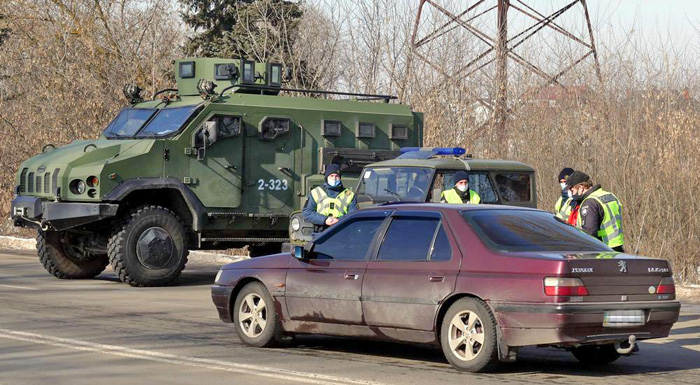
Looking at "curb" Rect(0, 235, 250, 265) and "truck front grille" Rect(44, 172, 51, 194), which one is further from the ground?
"truck front grille" Rect(44, 172, 51, 194)

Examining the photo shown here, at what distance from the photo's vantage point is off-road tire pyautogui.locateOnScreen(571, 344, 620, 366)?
916 cm

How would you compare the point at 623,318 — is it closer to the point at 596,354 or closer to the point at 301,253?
the point at 596,354

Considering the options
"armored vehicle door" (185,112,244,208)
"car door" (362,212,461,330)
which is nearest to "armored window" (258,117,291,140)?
"armored vehicle door" (185,112,244,208)

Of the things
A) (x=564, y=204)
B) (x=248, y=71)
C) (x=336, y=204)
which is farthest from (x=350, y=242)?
(x=248, y=71)

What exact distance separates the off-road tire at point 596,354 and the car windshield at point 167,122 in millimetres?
8444

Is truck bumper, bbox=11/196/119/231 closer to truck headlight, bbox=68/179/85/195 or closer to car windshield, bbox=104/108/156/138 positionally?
truck headlight, bbox=68/179/85/195

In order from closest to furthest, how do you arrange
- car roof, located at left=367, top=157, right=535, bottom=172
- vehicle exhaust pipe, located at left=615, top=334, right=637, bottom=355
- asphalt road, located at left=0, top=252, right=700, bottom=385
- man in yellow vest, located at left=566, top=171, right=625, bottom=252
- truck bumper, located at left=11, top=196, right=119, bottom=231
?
asphalt road, located at left=0, top=252, right=700, bottom=385
vehicle exhaust pipe, located at left=615, top=334, right=637, bottom=355
man in yellow vest, located at left=566, top=171, right=625, bottom=252
car roof, located at left=367, top=157, right=535, bottom=172
truck bumper, located at left=11, top=196, right=119, bottom=231

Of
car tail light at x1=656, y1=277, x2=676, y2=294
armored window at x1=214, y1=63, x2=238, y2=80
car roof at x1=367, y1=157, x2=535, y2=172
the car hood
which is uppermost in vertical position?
armored window at x1=214, y1=63, x2=238, y2=80

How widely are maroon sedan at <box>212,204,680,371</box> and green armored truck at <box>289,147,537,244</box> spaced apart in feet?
14.6

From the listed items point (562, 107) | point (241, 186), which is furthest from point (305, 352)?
point (562, 107)

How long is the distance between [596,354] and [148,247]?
8.11 meters

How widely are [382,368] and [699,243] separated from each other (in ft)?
30.8

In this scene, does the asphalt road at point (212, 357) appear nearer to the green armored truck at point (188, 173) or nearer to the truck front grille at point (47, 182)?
the green armored truck at point (188, 173)

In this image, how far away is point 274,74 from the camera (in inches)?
735
